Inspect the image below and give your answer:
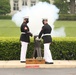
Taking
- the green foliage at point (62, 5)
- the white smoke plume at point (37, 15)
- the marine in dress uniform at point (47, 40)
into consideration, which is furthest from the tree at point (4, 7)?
the marine in dress uniform at point (47, 40)

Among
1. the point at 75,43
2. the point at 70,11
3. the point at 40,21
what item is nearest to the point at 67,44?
the point at 75,43

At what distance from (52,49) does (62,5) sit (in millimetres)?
54314

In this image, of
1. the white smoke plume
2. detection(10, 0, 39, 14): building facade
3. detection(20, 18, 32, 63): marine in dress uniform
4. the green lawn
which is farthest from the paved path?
detection(10, 0, 39, 14): building facade

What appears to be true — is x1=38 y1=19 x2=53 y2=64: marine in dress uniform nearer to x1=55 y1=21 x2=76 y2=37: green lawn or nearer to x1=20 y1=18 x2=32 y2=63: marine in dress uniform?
x1=20 y1=18 x2=32 y2=63: marine in dress uniform

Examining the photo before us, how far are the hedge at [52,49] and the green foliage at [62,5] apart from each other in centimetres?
5371

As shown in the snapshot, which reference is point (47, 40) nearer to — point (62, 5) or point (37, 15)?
point (37, 15)

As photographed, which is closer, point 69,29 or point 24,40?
point 24,40

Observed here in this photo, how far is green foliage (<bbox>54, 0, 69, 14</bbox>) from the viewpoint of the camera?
6931 centimetres

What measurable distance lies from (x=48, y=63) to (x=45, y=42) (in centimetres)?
77

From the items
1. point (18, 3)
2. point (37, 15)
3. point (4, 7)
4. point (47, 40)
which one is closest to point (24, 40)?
point (47, 40)

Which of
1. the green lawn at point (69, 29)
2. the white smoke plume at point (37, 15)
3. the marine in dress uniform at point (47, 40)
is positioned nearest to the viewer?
the marine in dress uniform at point (47, 40)

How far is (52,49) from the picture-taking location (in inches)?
609

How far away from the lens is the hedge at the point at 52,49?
15414 mm

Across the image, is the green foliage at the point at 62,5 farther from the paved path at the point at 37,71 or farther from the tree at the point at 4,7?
the paved path at the point at 37,71
